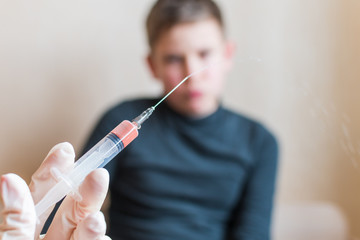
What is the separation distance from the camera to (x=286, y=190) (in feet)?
3.02

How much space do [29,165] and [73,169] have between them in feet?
1.58

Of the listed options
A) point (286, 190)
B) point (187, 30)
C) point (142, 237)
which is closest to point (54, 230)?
point (142, 237)

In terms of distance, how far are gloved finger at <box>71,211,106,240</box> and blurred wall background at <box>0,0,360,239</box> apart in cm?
45

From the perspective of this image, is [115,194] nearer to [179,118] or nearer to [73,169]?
[179,118]

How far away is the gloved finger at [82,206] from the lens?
16.7 inches

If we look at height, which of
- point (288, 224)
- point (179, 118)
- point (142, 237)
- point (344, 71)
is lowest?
point (142, 237)

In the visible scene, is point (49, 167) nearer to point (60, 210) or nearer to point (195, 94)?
point (60, 210)

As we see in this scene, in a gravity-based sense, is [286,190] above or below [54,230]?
above

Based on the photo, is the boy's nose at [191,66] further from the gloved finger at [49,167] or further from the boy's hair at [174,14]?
the gloved finger at [49,167]

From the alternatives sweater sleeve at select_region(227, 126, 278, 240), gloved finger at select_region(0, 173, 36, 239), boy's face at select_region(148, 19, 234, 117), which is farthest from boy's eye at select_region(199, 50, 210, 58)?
gloved finger at select_region(0, 173, 36, 239)

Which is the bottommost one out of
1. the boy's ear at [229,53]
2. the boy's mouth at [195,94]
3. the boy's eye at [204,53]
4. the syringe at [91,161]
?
the syringe at [91,161]

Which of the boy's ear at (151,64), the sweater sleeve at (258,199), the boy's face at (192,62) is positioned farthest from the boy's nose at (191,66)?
the sweater sleeve at (258,199)

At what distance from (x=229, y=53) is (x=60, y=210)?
0.53m

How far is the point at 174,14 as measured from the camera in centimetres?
78
